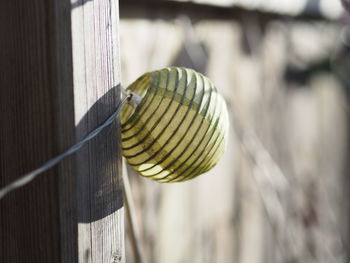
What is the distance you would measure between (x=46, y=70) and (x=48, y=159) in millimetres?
132

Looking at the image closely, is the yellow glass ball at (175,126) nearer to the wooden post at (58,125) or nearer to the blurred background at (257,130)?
the wooden post at (58,125)

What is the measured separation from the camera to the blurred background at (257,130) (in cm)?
191

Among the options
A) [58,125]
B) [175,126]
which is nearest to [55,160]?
[58,125]

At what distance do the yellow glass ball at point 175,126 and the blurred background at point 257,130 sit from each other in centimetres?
70

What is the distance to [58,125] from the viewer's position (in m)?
0.87

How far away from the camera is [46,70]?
2.89 ft

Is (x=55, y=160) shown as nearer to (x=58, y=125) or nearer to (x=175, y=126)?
(x=58, y=125)

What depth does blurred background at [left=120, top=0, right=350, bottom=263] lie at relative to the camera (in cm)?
191

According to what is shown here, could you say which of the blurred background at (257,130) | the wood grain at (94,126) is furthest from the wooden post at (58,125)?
the blurred background at (257,130)

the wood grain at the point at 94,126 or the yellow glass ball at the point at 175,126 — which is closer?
the wood grain at the point at 94,126

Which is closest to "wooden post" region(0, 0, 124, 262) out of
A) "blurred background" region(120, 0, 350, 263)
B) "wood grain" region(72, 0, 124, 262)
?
"wood grain" region(72, 0, 124, 262)

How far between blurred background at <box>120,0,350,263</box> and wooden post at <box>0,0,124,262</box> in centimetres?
78

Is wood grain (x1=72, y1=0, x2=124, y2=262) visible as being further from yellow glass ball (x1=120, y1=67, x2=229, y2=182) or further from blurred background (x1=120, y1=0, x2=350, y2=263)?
blurred background (x1=120, y1=0, x2=350, y2=263)

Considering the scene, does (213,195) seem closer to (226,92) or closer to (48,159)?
(226,92)
